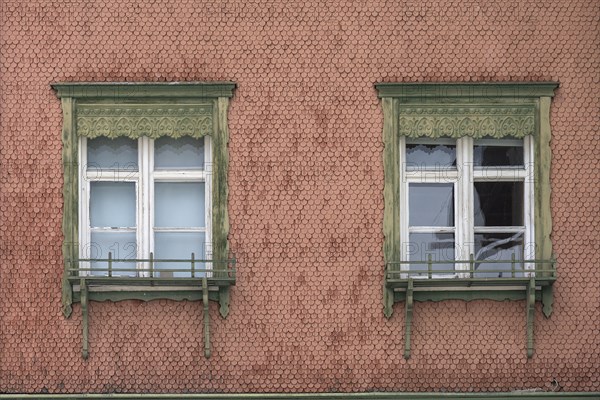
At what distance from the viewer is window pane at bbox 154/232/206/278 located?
1489 cm

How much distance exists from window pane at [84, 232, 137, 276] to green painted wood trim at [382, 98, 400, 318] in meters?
2.63

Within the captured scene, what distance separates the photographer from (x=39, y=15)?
1491 centimetres

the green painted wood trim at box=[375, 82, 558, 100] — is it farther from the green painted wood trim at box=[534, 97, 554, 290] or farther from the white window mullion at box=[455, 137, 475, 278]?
the white window mullion at box=[455, 137, 475, 278]

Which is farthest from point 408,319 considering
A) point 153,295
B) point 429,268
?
point 153,295

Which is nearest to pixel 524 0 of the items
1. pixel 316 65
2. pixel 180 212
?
pixel 316 65

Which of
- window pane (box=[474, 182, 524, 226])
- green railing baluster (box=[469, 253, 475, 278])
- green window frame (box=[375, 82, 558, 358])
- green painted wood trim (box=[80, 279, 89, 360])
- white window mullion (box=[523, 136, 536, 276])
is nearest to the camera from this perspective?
green railing baluster (box=[469, 253, 475, 278])

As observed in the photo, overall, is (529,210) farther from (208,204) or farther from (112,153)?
(112,153)

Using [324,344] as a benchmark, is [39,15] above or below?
above

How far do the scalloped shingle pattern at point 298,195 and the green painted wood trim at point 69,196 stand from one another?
93 millimetres

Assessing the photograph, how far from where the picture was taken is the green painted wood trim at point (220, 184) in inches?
578

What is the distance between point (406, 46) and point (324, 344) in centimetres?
321

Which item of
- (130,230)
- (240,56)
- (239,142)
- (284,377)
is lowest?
(284,377)

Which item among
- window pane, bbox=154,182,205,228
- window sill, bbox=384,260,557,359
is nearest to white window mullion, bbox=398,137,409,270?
window sill, bbox=384,260,557,359

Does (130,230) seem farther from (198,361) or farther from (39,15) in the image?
(39,15)
